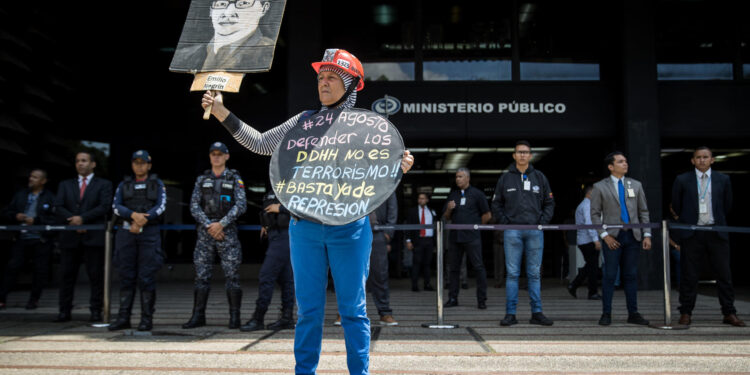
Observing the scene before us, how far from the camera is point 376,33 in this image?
1191 cm

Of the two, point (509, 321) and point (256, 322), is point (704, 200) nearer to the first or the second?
point (509, 321)

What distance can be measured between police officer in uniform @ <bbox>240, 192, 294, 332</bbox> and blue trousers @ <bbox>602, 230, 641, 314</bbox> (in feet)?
11.6

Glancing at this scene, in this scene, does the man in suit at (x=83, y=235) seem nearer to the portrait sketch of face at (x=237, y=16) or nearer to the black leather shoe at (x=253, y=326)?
the black leather shoe at (x=253, y=326)

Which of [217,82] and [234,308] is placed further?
[234,308]

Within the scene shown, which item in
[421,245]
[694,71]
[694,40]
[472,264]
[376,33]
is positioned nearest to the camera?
[472,264]

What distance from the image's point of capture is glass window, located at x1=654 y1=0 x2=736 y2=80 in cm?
1133

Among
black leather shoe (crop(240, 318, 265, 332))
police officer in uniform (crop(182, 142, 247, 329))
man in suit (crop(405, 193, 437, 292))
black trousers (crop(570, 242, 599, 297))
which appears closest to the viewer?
black leather shoe (crop(240, 318, 265, 332))

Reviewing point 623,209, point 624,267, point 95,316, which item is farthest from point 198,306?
point 623,209

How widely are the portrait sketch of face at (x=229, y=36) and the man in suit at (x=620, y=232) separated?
4772 millimetres

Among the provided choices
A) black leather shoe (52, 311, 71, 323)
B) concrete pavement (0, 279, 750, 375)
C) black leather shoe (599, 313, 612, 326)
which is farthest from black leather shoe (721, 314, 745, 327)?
black leather shoe (52, 311, 71, 323)

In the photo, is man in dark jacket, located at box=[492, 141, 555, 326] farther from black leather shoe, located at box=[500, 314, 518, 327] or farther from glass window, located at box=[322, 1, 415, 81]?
glass window, located at box=[322, 1, 415, 81]

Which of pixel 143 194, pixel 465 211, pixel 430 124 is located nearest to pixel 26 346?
pixel 143 194

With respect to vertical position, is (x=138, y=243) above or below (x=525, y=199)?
below

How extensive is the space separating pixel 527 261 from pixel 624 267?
114cm
